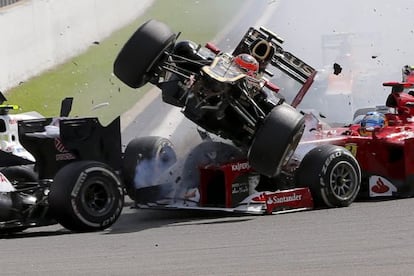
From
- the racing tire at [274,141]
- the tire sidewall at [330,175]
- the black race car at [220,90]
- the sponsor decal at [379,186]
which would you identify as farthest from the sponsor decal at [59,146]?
the sponsor decal at [379,186]

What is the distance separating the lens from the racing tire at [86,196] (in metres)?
10.7

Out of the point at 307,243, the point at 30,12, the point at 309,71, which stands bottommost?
the point at 307,243

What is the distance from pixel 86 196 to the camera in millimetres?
10922

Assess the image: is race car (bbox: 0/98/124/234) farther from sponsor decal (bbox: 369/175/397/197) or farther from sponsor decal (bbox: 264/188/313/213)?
sponsor decal (bbox: 369/175/397/197)

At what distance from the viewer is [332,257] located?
26.1 feet

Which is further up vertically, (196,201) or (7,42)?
(7,42)

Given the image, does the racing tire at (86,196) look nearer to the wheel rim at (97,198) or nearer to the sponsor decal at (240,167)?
the wheel rim at (97,198)

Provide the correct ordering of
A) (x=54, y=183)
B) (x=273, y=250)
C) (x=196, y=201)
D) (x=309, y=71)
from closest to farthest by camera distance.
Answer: (x=273, y=250)
(x=54, y=183)
(x=196, y=201)
(x=309, y=71)

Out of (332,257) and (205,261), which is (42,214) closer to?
(205,261)

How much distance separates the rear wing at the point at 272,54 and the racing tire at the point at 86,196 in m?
2.32

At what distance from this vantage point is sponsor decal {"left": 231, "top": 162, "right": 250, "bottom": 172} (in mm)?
11659

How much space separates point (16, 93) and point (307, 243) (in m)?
16.3

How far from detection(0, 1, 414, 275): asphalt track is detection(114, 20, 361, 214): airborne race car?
0.26 meters

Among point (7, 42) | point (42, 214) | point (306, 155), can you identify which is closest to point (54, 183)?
point (42, 214)
